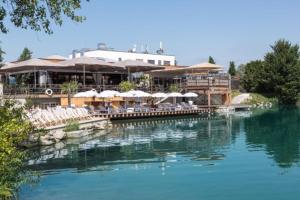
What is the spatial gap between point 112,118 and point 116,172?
21.5 metres

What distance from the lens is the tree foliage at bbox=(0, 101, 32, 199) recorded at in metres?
8.20

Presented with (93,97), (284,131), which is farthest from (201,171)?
(93,97)

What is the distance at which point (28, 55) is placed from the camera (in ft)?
218

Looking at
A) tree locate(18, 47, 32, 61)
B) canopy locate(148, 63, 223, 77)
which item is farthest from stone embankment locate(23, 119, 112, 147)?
tree locate(18, 47, 32, 61)

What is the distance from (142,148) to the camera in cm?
2233

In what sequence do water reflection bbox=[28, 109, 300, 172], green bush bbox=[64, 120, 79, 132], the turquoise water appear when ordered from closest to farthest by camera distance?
the turquoise water
water reflection bbox=[28, 109, 300, 172]
green bush bbox=[64, 120, 79, 132]

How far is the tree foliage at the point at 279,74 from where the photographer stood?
63781 mm

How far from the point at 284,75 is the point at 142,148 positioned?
153ft

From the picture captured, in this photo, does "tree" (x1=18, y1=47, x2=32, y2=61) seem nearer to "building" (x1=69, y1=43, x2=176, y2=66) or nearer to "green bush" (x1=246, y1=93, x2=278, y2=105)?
"building" (x1=69, y1=43, x2=176, y2=66)

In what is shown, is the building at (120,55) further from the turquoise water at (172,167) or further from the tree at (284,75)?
the turquoise water at (172,167)

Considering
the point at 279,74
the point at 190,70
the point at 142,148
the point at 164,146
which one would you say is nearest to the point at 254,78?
the point at 279,74

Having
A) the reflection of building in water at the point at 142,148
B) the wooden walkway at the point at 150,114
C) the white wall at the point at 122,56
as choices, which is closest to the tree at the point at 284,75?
the white wall at the point at 122,56

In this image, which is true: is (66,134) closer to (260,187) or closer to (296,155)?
(296,155)

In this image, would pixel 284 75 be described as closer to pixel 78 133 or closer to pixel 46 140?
pixel 78 133
